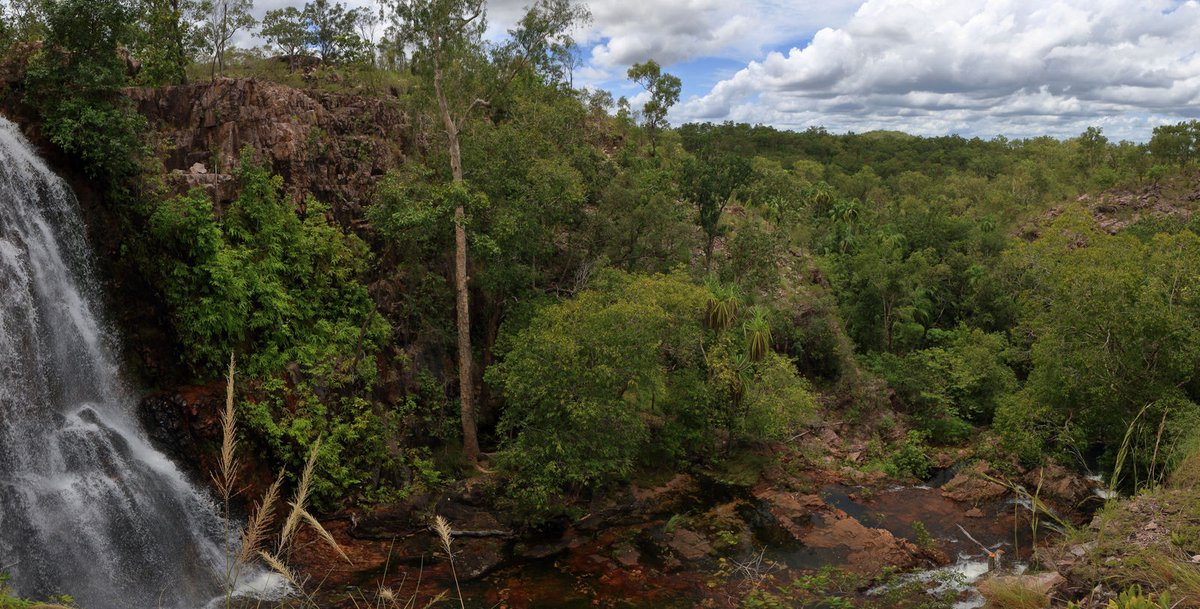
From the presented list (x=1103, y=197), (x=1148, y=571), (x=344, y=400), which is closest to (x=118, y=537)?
(x=344, y=400)

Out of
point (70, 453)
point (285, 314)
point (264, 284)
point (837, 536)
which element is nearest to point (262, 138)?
point (264, 284)

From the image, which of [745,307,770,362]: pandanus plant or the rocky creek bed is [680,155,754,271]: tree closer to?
[745,307,770,362]: pandanus plant

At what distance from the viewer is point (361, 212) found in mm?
19203

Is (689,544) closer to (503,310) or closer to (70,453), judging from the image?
(503,310)

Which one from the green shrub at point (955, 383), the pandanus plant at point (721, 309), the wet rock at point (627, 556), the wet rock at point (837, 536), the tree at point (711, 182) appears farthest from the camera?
the tree at point (711, 182)

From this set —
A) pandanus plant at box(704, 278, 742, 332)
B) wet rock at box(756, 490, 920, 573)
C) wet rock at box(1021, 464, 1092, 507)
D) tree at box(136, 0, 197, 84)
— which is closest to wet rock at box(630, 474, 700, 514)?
wet rock at box(756, 490, 920, 573)

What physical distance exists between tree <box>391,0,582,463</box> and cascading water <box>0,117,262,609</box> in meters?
6.59

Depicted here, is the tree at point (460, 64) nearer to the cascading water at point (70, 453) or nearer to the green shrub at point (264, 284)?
the green shrub at point (264, 284)

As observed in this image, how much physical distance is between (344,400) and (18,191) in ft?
24.3

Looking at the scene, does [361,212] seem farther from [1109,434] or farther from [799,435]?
[1109,434]

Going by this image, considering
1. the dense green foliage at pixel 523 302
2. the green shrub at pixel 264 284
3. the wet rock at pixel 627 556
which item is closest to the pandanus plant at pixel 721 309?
the dense green foliage at pixel 523 302

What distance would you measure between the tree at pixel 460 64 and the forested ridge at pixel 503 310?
0.29ft

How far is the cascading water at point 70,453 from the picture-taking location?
11445 mm

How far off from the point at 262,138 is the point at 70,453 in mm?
8686
